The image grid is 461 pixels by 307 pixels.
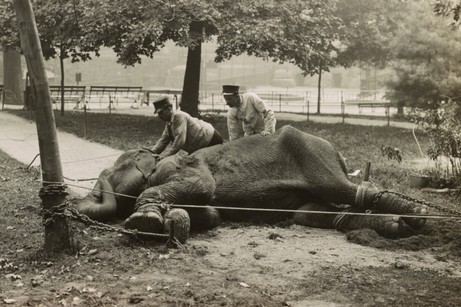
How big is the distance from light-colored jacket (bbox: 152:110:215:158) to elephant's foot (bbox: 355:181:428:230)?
240 cm

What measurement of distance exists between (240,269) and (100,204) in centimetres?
239

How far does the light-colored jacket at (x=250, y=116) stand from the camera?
9.62 meters

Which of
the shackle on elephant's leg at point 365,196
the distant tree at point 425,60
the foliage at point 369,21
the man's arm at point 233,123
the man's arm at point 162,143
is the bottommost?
the shackle on elephant's leg at point 365,196

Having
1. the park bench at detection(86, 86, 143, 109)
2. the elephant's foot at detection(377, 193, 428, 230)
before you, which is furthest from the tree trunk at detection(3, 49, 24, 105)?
the elephant's foot at detection(377, 193, 428, 230)

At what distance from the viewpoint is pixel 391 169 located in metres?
12.9

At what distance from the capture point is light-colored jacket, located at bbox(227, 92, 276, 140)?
9617mm

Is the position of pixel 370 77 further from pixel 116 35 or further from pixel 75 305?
pixel 75 305

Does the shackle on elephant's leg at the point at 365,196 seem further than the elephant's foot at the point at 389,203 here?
Yes

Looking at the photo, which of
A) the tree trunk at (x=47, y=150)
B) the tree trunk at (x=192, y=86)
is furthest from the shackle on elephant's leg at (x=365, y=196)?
the tree trunk at (x=192, y=86)

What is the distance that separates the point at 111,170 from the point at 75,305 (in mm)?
3309

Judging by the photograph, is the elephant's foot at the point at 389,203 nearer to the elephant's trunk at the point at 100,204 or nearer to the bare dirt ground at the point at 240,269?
the bare dirt ground at the point at 240,269

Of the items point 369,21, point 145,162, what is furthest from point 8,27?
point 145,162

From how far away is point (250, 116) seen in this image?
980cm

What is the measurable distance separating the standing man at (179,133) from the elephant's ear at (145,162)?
0.13m
